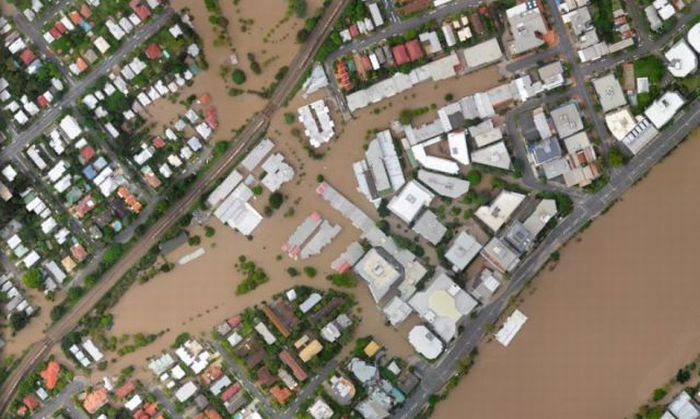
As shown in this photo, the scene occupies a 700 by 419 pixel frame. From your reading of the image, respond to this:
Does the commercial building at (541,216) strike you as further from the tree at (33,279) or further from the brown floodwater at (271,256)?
the tree at (33,279)

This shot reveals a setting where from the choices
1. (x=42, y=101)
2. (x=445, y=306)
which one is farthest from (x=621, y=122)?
(x=42, y=101)

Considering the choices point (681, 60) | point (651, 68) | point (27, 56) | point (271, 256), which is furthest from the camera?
point (27, 56)

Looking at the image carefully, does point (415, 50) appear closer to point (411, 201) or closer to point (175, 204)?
point (411, 201)

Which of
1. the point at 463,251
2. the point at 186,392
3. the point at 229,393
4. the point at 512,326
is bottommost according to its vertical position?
the point at 512,326

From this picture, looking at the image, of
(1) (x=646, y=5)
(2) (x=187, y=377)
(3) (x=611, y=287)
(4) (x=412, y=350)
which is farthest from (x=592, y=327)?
(2) (x=187, y=377)

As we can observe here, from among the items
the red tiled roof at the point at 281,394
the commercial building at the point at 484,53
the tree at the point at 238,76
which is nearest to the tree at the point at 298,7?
the tree at the point at 238,76

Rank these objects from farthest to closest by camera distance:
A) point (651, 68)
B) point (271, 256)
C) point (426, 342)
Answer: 1. point (271, 256)
2. point (426, 342)
3. point (651, 68)

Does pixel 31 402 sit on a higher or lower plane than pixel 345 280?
higher

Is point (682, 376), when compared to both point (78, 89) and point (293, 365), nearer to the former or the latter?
point (293, 365)

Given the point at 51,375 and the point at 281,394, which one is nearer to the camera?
the point at 281,394

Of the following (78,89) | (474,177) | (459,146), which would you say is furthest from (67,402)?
(459,146)
